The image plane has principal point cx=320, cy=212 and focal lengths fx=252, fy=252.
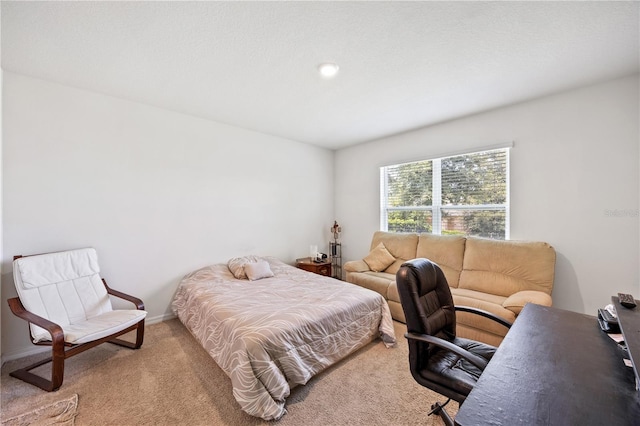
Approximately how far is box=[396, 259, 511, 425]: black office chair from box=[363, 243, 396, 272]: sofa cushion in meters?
2.00

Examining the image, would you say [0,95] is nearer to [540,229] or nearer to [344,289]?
[344,289]

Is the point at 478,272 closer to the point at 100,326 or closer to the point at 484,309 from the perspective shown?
the point at 484,309

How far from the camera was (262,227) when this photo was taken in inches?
162

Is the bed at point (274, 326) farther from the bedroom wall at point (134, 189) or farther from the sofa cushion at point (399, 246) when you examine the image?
the sofa cushion at point (399, 246)

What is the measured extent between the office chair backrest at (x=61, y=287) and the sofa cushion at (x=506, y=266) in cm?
405

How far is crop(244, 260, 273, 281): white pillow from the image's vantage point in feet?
10.5

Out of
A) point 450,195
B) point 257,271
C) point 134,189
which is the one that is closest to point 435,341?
point 257,271

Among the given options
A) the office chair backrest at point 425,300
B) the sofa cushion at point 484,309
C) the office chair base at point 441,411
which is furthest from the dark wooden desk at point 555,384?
the sofa cushion at point 484,309

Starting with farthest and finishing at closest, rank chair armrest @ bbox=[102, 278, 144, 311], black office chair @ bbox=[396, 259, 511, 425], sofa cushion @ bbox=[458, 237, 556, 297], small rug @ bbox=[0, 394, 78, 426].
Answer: sofa cushion @ bbox=[458, 237, 556, 297] < chair armrest @ bbox=[102, 278, 144, 311] < small rug @ bbox=[0, 394, 78, 426] < black office chair @ bbox=[396, 259, 511, 425]

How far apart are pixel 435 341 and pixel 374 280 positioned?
2.03m

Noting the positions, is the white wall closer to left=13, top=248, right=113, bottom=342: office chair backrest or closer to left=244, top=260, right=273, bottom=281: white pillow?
left=244, top=260, right=273, bottom=281: white pillow

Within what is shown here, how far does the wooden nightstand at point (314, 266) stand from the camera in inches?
161

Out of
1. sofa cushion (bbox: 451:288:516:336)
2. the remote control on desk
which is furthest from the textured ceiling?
sofa cushion (bbox: 451:288:516:336)

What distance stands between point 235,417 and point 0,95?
3.35m
